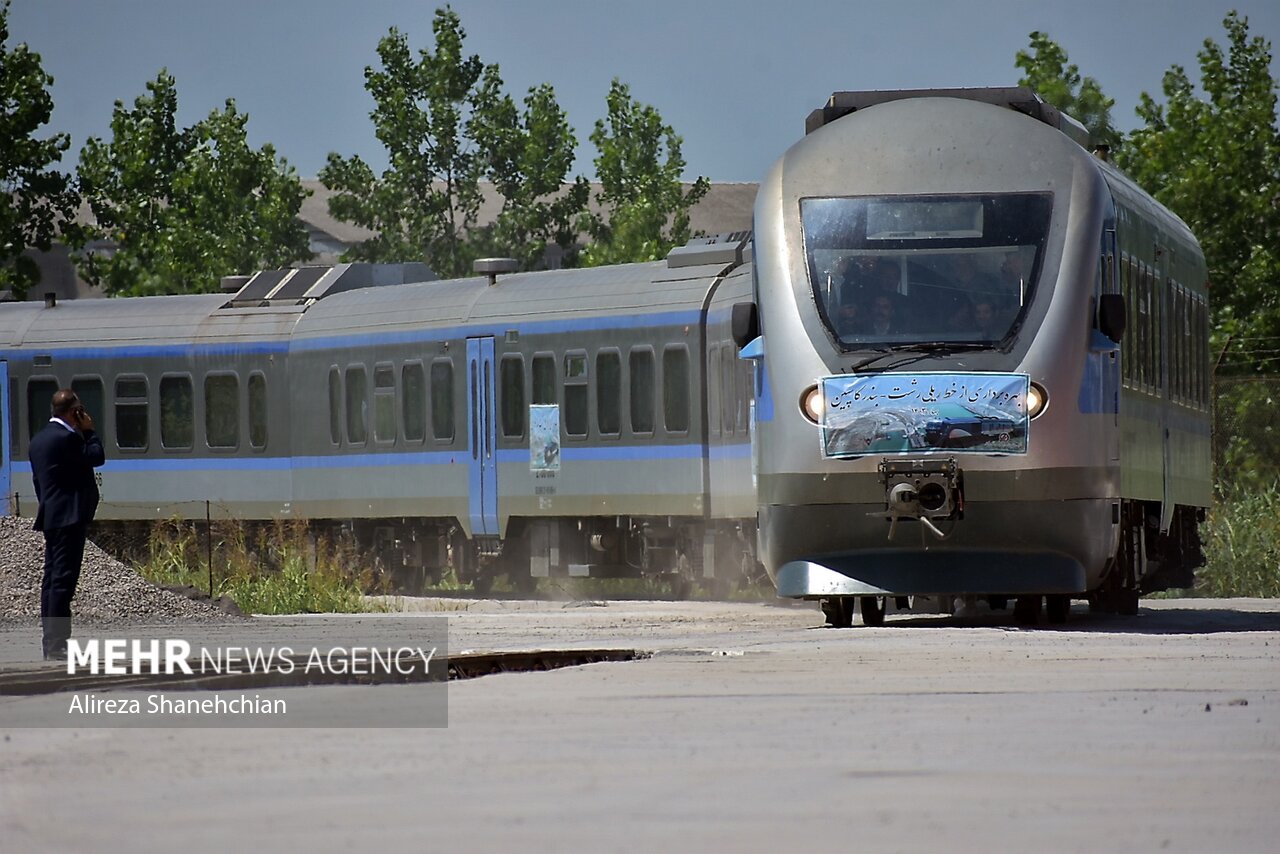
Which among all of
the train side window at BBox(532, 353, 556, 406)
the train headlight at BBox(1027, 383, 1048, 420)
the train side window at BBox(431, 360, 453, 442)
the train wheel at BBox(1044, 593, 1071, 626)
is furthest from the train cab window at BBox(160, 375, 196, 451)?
the train headlight at BBox(1027, 383, 1048, 420)

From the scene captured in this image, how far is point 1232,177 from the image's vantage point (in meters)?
40.2

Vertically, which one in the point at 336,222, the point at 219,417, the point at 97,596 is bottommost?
the point at 97,596

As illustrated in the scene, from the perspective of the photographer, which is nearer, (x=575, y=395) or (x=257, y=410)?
(x=575, y=395)

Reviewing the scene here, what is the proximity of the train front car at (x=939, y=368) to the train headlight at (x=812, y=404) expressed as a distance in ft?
0.05

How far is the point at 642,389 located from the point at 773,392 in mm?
9259

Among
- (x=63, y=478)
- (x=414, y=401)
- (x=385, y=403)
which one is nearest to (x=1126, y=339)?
(x=63, y=478)

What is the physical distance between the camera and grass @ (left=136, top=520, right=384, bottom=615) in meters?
22.2

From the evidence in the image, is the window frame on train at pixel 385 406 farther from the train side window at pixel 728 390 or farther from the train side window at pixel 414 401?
the train side window at pixel 728 390

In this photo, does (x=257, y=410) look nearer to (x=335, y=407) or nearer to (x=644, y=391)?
(x=335, y=407)

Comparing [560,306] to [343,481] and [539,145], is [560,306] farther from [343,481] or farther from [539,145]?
[539,145]

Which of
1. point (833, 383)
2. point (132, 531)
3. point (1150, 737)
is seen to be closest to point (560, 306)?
point (132, 531)

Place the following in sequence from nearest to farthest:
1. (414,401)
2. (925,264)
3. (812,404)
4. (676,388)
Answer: (812,404)
(925,264)
(676,388)
(414,401)

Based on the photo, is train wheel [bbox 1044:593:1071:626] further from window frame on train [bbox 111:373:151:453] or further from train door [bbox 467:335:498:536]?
window frame on train [bbox 111:373:151:453]

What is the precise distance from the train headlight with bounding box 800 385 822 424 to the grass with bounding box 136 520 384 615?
6381mm
